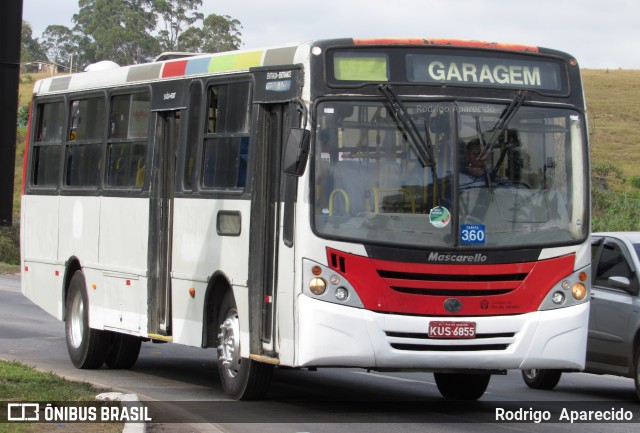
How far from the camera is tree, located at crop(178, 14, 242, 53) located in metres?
76.1

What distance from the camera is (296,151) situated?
1055 centimetres

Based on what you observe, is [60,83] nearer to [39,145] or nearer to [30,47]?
[39,145]

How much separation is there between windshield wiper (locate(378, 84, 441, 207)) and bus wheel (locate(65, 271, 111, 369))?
19.9 feet

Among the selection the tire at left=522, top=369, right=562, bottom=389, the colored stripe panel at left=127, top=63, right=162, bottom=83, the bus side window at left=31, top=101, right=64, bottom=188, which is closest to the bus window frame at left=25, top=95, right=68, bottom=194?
the bus side window at left=31, top=101, right=64, bottom=188

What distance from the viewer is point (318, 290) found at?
10531mm

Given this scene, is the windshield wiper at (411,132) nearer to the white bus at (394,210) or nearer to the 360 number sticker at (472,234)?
the white bus at (394,210)

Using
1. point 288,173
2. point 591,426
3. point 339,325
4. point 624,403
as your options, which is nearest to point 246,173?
point 288,173

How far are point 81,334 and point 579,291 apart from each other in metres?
6.96

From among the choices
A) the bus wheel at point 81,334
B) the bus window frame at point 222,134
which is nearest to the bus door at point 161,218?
the bus window frame at point 222,134

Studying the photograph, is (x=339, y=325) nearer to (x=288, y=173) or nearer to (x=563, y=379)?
(x=288, y=173)

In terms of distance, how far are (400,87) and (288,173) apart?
1.23 m

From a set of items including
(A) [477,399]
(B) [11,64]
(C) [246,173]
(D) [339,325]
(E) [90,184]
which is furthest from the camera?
(E) [90,184]

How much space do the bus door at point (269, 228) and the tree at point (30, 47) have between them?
111 m

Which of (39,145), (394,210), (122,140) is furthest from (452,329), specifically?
(39,145)
